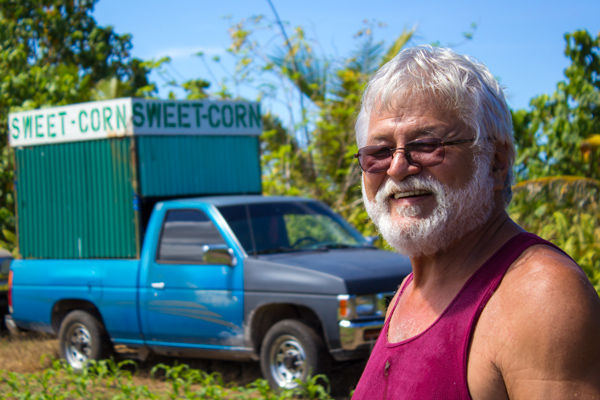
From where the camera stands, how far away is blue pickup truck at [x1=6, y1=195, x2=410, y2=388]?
5.84 meters

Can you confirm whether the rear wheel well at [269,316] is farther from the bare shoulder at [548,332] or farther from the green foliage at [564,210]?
the bare shoulder at [548,332]

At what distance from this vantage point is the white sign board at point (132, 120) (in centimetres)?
784

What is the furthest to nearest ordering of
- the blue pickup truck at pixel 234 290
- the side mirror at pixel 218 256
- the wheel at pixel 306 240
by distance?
the wheel at pixel 306 240
the side mirror at pixel 218 256
the blue pickup truck at pixel 234 290

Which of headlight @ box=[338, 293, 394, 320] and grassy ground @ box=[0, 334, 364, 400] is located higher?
headlight @ box=[338, 293, 394, 320]

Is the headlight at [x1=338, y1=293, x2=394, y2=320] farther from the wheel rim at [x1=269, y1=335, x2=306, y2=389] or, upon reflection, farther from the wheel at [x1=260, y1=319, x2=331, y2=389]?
the wheel rim at [x1=269, y1=335, x2=306, y2=389]

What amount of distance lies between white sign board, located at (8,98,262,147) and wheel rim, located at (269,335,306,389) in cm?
297

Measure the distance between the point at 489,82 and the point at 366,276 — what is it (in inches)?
166

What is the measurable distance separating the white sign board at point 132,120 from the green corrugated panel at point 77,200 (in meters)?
0.13

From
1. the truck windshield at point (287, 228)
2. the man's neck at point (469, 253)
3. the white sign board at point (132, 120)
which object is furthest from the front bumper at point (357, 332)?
the man's neck at point (469, 253)

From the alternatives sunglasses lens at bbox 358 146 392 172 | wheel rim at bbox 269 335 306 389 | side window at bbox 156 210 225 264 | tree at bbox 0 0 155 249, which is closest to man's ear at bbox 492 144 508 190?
sunglasses lens at bbox 358 146 392 172

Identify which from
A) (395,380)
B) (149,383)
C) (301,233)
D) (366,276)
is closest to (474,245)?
(395,380)

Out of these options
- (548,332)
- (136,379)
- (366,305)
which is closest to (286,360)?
(366,305)

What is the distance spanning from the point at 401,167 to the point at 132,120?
20.7ft

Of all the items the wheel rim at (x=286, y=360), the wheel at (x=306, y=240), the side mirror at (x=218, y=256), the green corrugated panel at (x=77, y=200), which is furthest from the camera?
the green corrugated panel at (x=77, y=200)
